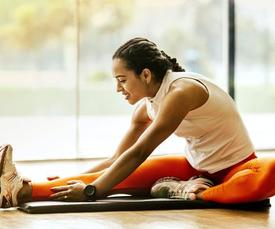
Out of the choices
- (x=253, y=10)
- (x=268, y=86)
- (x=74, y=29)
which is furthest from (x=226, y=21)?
(x=74, y=29)

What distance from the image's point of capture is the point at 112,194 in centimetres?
310

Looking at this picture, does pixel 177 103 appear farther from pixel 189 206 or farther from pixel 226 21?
pixel 226 21

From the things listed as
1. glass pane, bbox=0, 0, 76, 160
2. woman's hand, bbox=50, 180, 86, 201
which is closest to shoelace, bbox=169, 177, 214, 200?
woman's hand, bbox=50, 180, 86, 201

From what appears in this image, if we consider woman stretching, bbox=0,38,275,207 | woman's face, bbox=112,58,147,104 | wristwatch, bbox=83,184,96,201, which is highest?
woman's face, bbox=112,58,147,104

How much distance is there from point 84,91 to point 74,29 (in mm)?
523

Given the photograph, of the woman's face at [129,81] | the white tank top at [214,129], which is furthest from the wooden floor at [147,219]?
the woman's face at [129,81]

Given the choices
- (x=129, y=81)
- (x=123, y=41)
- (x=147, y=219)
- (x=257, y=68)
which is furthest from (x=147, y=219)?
(x=257, y=68)

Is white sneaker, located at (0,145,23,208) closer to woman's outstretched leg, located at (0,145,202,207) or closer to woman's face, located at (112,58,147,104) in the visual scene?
woman's outstretched leg, located at (0,145,202,207)

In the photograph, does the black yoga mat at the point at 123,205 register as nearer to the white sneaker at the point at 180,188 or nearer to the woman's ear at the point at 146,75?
the white sneaker at the point at 180,188

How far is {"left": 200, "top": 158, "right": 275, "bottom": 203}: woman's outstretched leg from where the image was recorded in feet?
9.18

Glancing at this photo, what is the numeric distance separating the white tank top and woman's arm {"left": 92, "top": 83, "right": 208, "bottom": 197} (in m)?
0.10

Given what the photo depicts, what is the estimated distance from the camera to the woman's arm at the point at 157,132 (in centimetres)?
282

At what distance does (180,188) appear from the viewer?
3.04m

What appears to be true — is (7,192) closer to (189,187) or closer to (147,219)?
(147,219)
